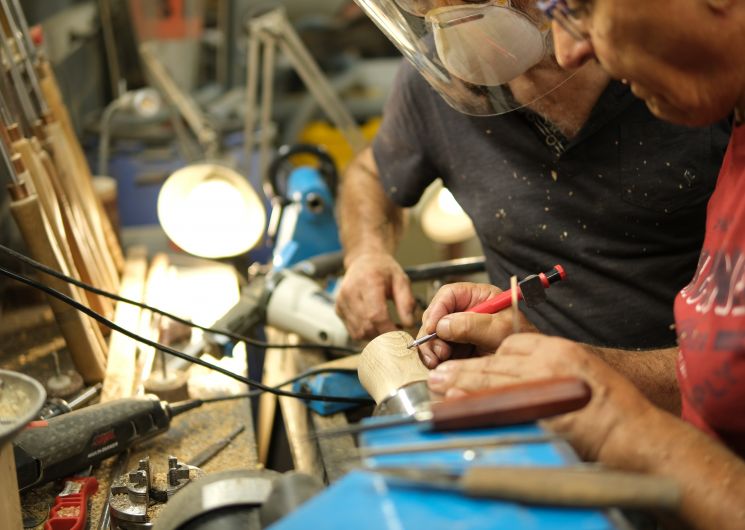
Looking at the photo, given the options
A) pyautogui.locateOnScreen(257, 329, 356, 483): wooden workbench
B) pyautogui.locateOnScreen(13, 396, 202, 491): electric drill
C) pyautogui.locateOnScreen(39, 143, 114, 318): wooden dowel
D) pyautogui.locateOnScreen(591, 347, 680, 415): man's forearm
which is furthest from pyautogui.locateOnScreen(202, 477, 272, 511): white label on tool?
pyautogui.locateOnScreen(39, 143, 114, 318): wooden dowel

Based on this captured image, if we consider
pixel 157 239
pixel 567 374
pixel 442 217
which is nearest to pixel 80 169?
pixel 157 239

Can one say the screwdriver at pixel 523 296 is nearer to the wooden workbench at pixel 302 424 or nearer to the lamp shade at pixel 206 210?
the wooden workbench at pixel 302 424

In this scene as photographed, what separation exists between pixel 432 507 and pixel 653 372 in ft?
2.30

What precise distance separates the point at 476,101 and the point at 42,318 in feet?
3.48

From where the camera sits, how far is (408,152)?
72.4 inches

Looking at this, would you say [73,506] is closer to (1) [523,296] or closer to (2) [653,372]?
(1) [523,296]

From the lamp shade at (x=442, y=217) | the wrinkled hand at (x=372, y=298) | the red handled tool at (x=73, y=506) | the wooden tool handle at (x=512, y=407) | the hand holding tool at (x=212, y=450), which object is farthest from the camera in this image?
the lamp shade at (x=442, y=217)

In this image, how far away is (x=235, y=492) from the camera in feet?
2.78

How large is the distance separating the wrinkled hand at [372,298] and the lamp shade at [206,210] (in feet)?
1.22

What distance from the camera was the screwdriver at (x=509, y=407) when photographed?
2.45 feet

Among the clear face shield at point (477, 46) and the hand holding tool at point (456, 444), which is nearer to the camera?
the hand holding tool at point (456, 444)

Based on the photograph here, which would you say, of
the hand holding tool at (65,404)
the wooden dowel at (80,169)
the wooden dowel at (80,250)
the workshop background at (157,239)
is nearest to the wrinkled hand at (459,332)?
the workshop background at (157,239)

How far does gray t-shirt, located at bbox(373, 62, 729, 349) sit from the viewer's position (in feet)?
4.80

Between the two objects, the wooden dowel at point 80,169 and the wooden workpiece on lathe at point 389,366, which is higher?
the wooden dowel at point 80,169
